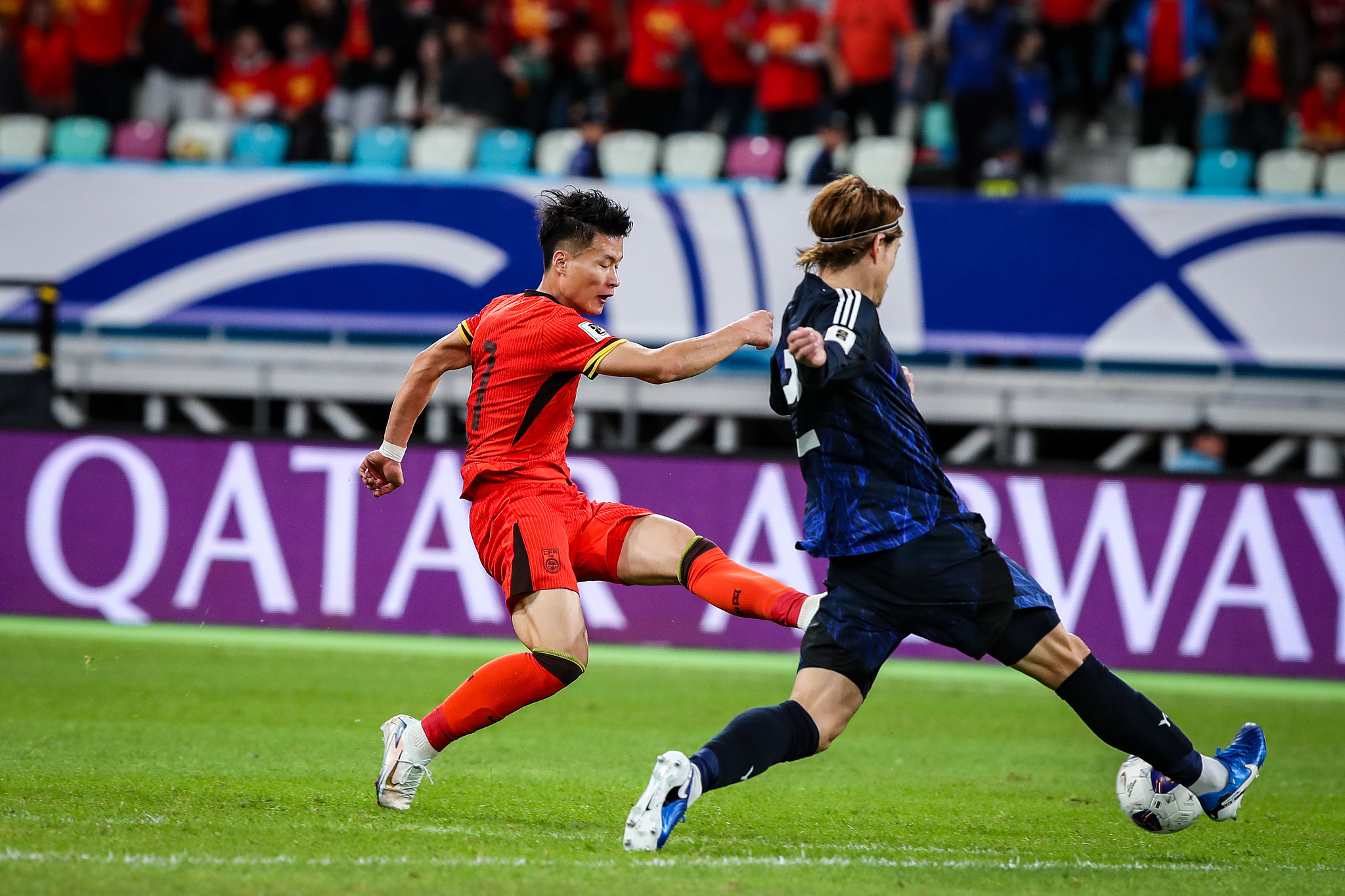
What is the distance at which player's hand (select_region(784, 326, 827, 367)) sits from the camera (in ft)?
14.6

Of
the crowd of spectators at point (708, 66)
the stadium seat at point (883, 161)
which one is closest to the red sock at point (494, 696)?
the crowd of spectators at point (708, 66)

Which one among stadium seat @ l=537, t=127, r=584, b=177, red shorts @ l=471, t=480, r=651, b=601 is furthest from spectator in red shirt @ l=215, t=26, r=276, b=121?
red shorts @ l=471, t=480, r=651, b=601

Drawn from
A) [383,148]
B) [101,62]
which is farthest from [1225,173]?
[101,62]

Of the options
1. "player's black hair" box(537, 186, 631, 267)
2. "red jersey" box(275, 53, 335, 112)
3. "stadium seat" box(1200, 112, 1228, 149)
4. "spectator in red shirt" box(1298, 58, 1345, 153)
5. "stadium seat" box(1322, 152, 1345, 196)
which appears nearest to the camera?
"player's black hair" box(537, 186, 631, 267)

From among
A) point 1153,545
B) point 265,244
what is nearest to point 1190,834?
point 1153,545

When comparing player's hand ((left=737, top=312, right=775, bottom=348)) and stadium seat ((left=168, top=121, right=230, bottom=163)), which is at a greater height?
player's hand ((left=737, top=312, right=775, bottom=348))

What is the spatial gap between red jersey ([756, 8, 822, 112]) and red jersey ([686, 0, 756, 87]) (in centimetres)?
21

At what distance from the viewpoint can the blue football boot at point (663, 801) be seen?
4.43 m

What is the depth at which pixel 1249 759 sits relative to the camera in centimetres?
516

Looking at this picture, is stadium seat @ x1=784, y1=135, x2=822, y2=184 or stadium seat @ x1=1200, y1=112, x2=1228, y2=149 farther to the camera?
stadium seat @ x1=1200, y1=112, x2=1228, y2=149

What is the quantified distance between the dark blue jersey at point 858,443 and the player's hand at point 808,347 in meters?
0.15

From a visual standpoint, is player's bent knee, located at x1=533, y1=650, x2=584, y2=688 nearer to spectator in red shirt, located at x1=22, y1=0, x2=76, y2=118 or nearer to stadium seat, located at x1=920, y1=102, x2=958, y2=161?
stadium seat, located at x1=920, y1=102, x2=958, y2=161

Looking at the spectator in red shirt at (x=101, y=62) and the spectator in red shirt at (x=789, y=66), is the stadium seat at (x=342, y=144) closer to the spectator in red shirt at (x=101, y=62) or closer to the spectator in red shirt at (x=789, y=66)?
the spectator in red shirt at (x=101, y=62)

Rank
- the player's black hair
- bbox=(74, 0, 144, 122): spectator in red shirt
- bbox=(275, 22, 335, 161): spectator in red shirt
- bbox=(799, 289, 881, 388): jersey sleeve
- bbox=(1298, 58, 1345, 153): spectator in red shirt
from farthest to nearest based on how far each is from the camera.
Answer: bbox=(74, 0, 144, 122): spectator in red shirt
bbox=(275, 22, 335, 161): spectator in red shirt
bbox=(1298, 58, 1345, 153): spectator in red shirt
the player's black hair
bbox=(799, 289, 881, 388): jersey sleeve
